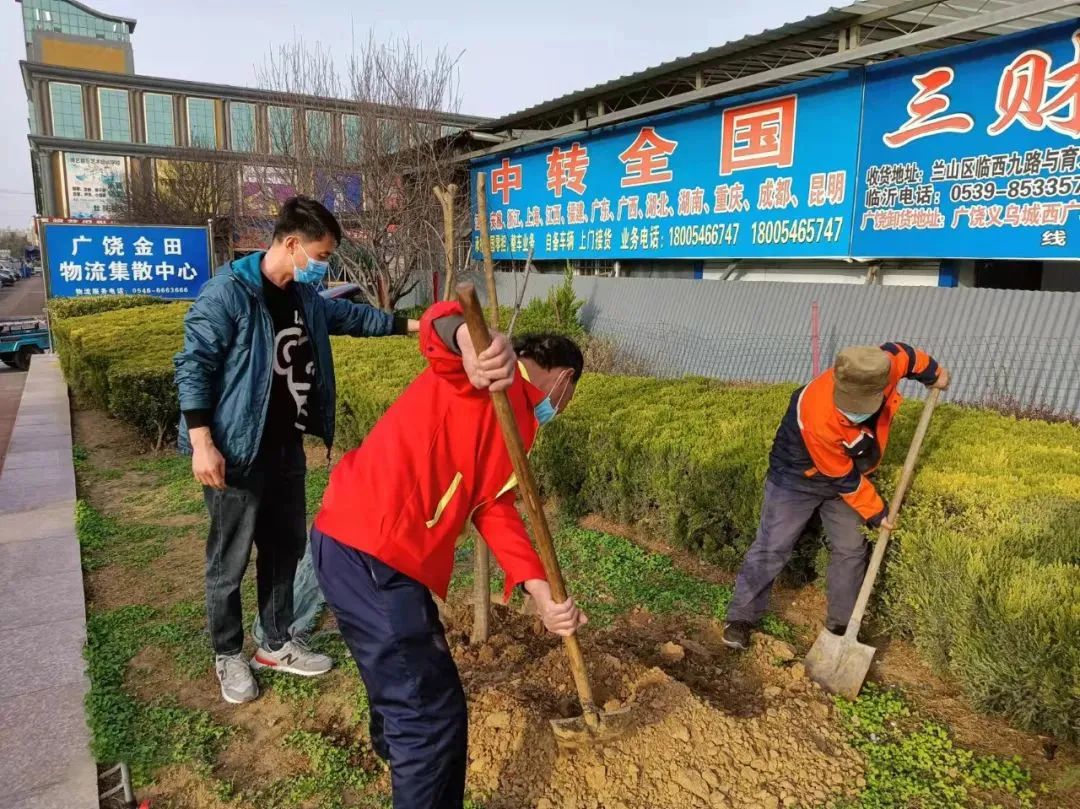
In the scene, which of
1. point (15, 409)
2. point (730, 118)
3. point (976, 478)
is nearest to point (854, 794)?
point (976, 478)

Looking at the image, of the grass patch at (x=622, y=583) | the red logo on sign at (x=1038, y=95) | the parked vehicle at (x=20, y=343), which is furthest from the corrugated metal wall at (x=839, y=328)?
the parked vehicle at (x=20, y=343)

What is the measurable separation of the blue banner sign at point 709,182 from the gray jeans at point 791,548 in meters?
5.48

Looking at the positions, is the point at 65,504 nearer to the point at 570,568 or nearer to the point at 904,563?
the point at 570,568

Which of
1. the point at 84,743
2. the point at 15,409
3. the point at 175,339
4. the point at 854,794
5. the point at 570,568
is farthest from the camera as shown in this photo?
the point at 15,409

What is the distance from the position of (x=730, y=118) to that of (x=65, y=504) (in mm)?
8102

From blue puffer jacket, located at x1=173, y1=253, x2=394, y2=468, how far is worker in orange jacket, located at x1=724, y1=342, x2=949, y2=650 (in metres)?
2.10

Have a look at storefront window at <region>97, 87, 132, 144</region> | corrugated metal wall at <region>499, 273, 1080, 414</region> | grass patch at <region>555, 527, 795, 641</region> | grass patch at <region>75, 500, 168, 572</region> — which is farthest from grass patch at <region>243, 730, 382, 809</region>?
storefront window at <region>97, 87, 132, 144</region>

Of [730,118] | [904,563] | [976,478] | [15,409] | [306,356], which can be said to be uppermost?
[730,118]

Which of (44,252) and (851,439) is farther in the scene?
(44,252)

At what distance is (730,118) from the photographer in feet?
29.6

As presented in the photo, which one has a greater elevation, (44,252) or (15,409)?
(44,252)

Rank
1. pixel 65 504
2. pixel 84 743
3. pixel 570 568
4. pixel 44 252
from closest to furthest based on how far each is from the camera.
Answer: pixel 84 743 < pixel 570 568 < pixel 65 504 < pixel 44 252

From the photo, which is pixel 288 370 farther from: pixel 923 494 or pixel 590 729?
pixel 923 494

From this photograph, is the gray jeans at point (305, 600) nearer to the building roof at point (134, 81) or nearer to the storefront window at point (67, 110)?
the building roof at point (134, 81)
